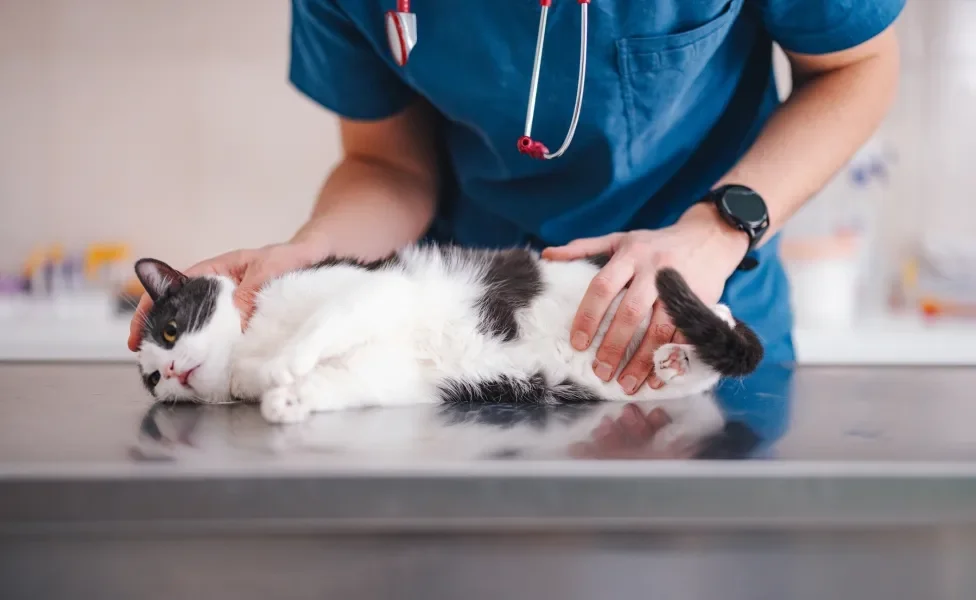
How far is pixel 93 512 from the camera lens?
509mm

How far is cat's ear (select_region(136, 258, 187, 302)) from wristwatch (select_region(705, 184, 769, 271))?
2.38 feet

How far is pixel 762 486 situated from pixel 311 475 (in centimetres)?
31

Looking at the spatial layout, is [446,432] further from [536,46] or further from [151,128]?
[151,128]

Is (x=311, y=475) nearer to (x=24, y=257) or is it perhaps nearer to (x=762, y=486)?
(x=762, y=486)

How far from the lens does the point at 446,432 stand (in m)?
0.69

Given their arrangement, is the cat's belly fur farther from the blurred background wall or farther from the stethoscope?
the blurred background wall

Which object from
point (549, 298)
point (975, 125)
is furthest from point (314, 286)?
point (975, 125)

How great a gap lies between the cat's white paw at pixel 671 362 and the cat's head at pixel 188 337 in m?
0.54

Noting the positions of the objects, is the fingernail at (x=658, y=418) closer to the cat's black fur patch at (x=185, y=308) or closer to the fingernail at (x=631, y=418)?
the fingernail at (x=631, y=418)

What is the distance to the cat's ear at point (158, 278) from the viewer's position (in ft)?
3.35

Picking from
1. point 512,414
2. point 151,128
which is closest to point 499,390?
point 512,414

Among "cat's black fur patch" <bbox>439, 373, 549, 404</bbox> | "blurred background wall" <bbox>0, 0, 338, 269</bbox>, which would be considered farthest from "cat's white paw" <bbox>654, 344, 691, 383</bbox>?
"blurred background wall" <bbox>0, 0, 338, 269</bbox>

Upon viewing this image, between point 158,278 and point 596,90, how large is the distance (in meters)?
0.65

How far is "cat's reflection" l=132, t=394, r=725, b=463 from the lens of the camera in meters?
0.59
